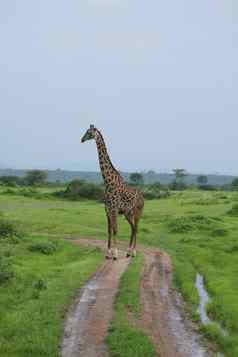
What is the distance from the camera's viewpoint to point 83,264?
19.9 m

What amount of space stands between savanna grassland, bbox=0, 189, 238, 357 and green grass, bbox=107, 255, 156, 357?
0.34 feet

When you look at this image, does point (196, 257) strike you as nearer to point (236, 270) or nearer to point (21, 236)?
point (236, 270)

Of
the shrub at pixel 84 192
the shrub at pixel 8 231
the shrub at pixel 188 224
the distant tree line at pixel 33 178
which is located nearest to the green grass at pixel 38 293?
the shrub at pixel 8 231

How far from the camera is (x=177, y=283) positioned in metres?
17.8

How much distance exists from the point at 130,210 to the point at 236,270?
4821mm

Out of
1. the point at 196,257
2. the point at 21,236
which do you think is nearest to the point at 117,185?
the point at 196,257

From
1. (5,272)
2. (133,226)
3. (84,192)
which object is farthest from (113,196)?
(84,192)

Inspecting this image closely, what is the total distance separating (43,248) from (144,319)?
423 inches

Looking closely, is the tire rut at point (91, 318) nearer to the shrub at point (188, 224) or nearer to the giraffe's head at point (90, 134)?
the giraffe's head at point (90, 134)

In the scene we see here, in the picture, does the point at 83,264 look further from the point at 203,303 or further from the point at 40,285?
the point at 203,303

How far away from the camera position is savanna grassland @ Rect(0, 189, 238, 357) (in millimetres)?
12035

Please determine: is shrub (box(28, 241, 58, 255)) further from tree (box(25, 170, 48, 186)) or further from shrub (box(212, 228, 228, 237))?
tree (box(25, 170, 48, 186))

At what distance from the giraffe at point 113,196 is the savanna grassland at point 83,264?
4.22 feet

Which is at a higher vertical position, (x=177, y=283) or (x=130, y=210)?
(x=130, y=210)
